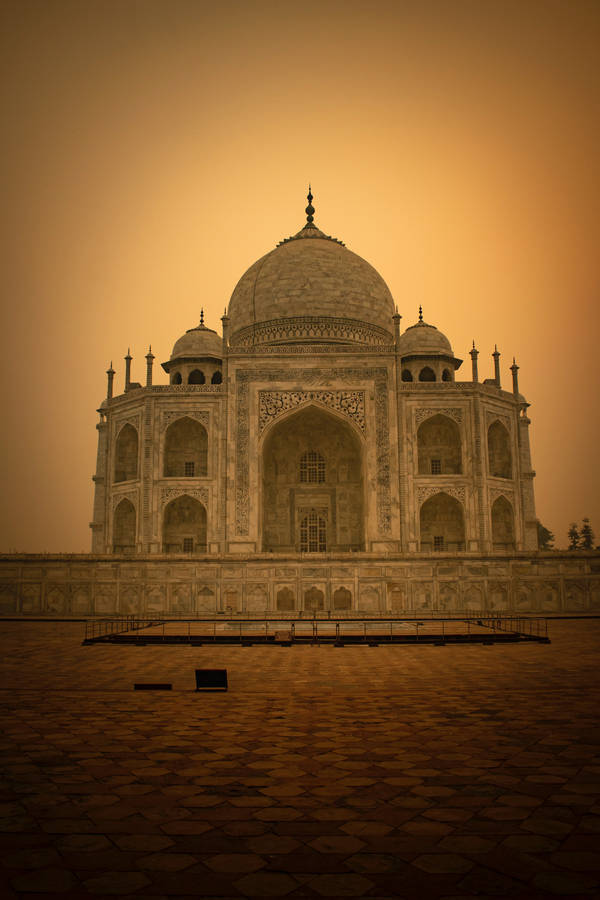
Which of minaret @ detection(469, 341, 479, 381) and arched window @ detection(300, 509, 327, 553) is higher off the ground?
minaret @ detection(469, 341, 479, 381)

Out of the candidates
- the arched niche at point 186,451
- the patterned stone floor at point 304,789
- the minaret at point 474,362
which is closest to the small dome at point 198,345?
the arched niche at point 186,451

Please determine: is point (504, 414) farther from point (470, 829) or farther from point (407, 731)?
point (470, 829)

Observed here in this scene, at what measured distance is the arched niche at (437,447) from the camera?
30.4m

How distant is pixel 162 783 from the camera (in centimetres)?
388

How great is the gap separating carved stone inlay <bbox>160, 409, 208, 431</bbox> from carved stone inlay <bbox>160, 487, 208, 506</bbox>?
2478 millimetres

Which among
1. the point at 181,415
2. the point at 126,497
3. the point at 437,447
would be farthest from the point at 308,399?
the point at 126,497

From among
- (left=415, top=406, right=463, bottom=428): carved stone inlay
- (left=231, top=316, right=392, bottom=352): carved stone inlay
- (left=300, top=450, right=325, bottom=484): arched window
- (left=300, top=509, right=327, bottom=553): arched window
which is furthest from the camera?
(left=231, top=316, right=392, bottom=352): carved stone inlay

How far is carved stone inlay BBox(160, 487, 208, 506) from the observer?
93.4ft

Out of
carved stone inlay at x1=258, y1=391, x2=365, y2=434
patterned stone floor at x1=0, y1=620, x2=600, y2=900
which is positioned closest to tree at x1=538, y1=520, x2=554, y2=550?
carved stone inlay at x1=258, y1=391, x2=365, y2=434

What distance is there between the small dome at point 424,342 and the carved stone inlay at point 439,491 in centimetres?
738

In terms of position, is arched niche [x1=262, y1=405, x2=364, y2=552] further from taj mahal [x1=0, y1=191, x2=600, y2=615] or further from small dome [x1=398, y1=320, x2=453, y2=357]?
small dome [x1=398, y1=320, x2=453, y2=357]

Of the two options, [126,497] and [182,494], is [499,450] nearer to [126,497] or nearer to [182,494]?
[182,494]

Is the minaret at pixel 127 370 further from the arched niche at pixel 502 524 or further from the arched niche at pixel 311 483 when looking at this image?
the arched niche at pixel 502 524

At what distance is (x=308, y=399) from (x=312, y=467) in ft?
12.0
